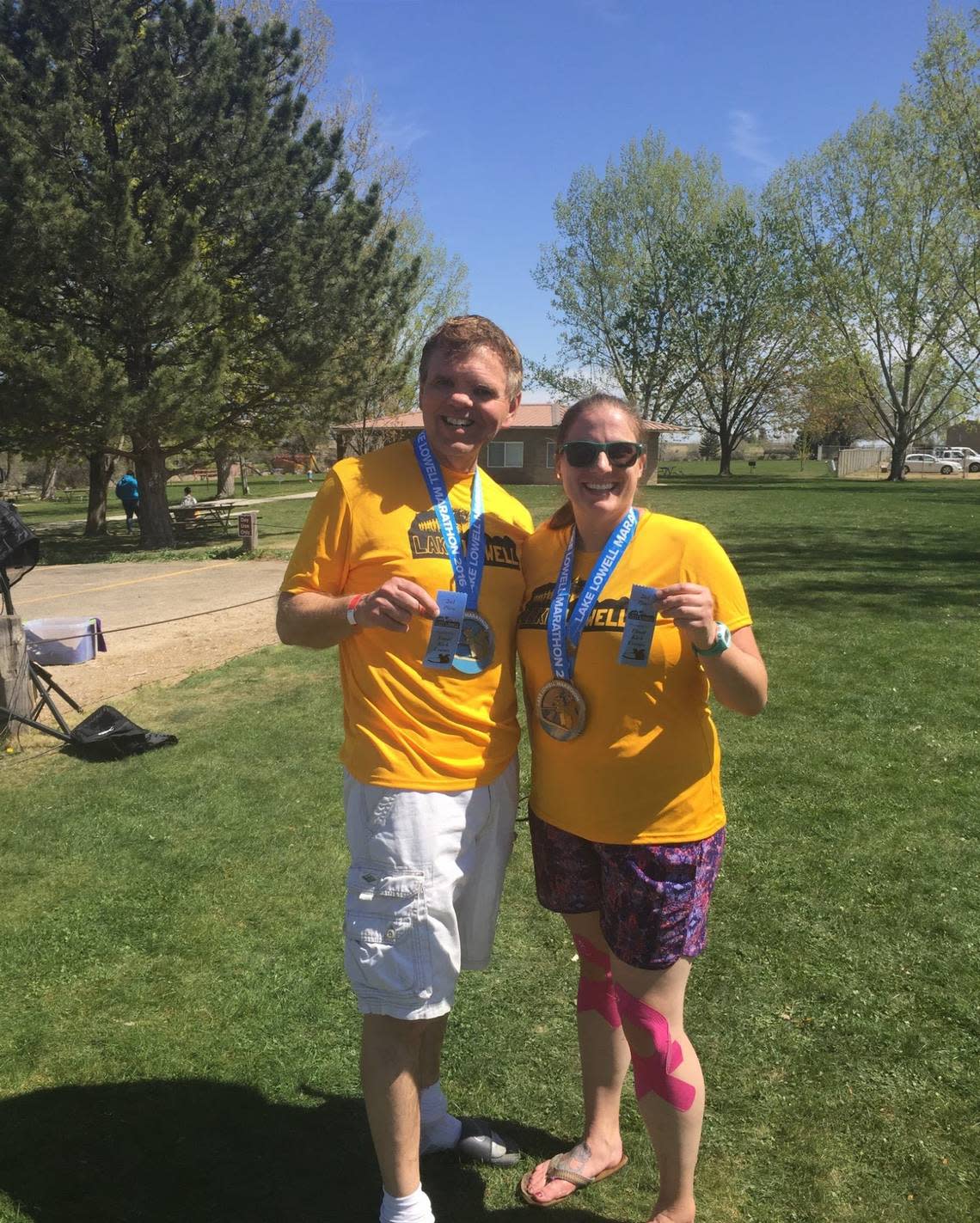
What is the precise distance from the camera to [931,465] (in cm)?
6056

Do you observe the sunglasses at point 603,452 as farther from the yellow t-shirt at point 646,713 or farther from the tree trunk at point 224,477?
the tree trunk at point 224,477

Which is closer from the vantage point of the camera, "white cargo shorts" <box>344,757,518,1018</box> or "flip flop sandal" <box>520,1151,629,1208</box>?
"white cargo shorts" <box>344,757,518,1018</box>

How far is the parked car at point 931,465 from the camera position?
57.5 m

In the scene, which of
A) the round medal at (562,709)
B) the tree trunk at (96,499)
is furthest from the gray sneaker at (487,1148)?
the tree trunk at (96,499)

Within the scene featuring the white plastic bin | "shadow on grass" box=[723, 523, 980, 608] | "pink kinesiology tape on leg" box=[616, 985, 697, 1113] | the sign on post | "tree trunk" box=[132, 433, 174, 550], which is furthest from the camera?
"tree trunk" box=[132, 433, 174, 550]

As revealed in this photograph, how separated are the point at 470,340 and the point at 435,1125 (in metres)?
2.20

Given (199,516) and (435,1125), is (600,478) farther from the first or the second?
(199,516)

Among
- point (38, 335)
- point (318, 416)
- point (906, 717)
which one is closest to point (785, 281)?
point (318, 416)

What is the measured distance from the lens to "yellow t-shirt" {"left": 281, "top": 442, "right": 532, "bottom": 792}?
2064mm

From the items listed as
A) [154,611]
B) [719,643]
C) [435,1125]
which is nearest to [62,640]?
[154,611]

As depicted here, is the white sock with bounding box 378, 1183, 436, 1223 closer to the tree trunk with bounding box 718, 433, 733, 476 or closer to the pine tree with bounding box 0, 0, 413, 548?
the pine tree with bounding box 0, 0, 413, 548

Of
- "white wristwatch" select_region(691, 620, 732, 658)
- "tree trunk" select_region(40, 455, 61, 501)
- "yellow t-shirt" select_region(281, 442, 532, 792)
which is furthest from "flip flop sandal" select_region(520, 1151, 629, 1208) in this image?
"tree trunk" select_region(40, 455, 61, 501)

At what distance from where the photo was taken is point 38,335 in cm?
1594

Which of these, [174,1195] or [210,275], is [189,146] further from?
[174,1195]
